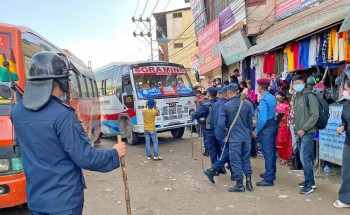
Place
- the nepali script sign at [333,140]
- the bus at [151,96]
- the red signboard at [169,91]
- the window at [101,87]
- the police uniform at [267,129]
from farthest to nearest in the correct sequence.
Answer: the window at [101,87] < the red signboard at [169,91] < the bus at [151,96] < the nepali script sign at [333,140] < the police uniform at [267,129]

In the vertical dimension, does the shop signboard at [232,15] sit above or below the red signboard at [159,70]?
above

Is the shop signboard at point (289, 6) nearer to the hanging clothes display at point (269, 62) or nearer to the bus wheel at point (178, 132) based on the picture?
the hanging clothes display at point (269, 62)

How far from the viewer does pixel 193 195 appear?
5.30 metres

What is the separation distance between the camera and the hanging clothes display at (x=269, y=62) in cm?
913

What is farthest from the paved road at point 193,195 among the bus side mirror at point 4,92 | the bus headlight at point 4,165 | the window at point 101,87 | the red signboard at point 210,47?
the red signboard at point 210,47

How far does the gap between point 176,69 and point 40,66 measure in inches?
359

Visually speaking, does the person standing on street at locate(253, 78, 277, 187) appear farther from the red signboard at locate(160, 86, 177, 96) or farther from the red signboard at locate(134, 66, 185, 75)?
→ the red signboard at locate(134, 66, 185, 75)

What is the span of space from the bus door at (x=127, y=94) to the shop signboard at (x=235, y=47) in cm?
396

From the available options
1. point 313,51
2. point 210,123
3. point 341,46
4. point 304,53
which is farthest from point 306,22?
point 210,123

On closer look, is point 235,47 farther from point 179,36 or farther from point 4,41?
point 179,36

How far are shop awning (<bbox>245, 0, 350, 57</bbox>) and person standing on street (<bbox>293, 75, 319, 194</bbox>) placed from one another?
1918mm

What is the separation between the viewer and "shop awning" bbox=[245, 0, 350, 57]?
21.1 ft

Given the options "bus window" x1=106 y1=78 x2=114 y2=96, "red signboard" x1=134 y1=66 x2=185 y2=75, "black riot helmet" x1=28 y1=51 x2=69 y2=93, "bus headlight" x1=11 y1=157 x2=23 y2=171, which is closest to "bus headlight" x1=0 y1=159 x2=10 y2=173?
"bus headlight" x1=11 y1=157 x2=23 y2=171

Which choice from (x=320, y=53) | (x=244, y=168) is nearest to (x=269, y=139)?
(x=244, y=168)
